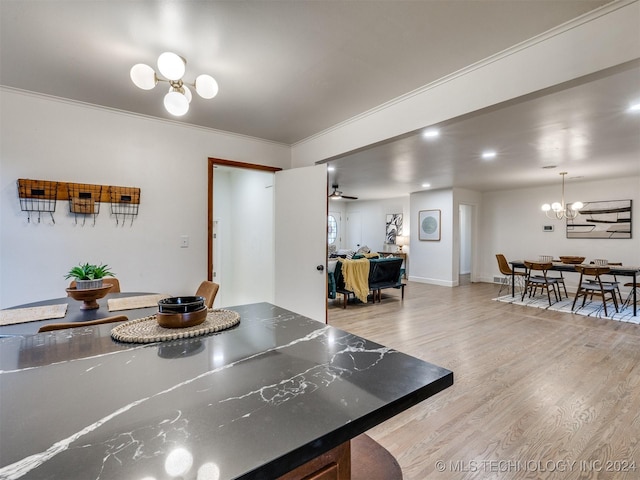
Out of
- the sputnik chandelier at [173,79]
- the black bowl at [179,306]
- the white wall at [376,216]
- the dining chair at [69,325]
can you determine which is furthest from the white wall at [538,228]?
the dining chair at [69,325]

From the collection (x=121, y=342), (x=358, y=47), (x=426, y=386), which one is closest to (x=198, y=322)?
(x=121, y=342)

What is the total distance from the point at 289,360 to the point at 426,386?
408 millimetres

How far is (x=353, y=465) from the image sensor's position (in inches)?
40.4

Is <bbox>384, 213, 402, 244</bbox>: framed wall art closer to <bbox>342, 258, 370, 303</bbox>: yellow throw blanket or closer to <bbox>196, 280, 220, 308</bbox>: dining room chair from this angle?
<bbox>342, 258, 370, 303</bbox>: yellow throw blanket

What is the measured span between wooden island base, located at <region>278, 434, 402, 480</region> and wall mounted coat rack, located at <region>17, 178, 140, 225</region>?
2.92 m

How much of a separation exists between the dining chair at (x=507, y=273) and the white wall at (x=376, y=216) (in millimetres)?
2894

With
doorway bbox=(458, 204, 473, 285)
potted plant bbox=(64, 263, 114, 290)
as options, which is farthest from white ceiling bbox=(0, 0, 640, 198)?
doorway bbox=(458, 204, 473, 285)

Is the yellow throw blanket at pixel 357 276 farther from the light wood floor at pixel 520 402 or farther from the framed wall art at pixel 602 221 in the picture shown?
the framed wall art at pixel 602 221

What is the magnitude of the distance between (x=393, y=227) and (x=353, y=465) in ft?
29.5

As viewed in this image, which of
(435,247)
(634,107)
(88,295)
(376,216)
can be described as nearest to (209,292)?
(88,295)

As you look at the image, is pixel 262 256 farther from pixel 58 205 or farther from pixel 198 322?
pixel 198 322

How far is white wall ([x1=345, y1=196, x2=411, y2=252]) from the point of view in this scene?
9383 millimetres

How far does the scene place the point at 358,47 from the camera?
1919 mm

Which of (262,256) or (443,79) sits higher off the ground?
(443,79)
